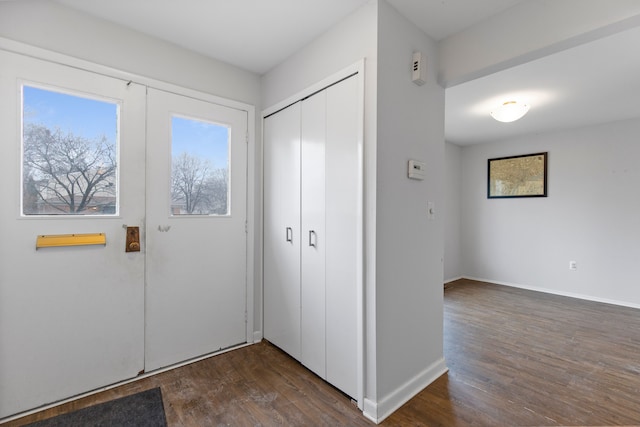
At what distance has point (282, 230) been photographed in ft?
8.58

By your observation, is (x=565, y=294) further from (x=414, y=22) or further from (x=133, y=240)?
(x=133, y=240)

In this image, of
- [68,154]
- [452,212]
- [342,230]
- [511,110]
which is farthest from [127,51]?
[452,212]

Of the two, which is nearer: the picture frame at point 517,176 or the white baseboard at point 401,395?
the white baseboard at point 401,395

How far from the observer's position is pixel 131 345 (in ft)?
7.13

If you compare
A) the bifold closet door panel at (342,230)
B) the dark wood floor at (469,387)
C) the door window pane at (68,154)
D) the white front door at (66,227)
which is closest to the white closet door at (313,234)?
the bifold closet door panel at (342,230)

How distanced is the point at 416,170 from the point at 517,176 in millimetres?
3976

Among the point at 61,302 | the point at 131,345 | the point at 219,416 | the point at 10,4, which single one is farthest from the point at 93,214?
the point at 219,416

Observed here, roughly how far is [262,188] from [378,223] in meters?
1.38

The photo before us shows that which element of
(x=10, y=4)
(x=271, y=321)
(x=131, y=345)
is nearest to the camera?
(x=10, y=4)

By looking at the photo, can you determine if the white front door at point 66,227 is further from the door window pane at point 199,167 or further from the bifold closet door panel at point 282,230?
the bifold closet door panel at point 282,230

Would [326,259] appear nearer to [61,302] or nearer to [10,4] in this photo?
[61,302]

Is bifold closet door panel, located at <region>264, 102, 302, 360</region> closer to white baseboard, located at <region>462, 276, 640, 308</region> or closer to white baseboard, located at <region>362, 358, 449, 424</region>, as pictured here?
white baseboard, located at <region>362, 358, 449, 424</region>

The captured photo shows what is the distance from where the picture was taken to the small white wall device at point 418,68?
79.4 inches

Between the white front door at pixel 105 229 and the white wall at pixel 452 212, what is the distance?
408 cm
